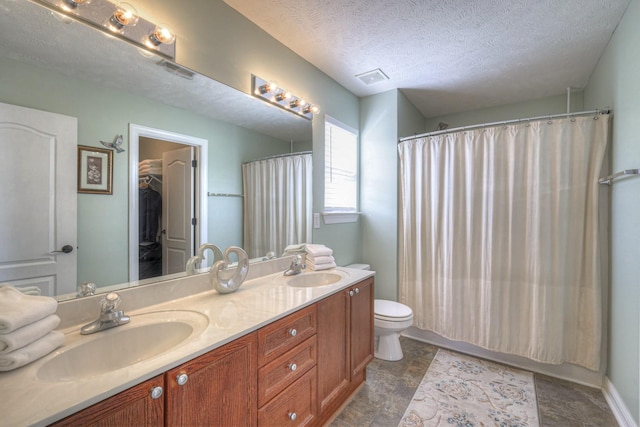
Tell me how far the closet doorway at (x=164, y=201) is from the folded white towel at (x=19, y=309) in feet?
1.19

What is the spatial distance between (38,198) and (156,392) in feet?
2.69

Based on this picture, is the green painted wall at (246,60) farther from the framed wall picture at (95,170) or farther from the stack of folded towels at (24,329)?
the stack of folded towels at (24,329)

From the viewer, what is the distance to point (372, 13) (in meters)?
1.65

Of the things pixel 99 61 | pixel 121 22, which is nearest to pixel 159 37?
pixel 121 22

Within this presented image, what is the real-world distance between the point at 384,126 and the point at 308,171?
1.05 meters

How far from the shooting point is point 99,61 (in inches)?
44.7

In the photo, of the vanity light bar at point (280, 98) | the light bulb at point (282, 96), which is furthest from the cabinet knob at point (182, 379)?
the light bulb at point (282, 96)

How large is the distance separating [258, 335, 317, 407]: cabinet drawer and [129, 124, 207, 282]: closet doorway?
66 centimetres

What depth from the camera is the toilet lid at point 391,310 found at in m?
2.16

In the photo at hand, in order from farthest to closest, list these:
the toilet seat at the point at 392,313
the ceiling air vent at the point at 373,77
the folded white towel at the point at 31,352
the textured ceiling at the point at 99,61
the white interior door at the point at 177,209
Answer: the ceiling air vent at the point at 373,77 → the toilet seat at the point at 392,313 → the white interior door at the point at 177,209 → the textured ceiling at the point at 99,61 → the folded white towel at the point at 31,352

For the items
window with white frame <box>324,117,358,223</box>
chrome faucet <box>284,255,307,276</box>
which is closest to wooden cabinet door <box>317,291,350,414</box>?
chrome faucet <box>284,255,307,276</box>

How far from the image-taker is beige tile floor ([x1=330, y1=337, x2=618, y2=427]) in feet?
5.40

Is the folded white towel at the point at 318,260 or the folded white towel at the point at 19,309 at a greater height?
the folded white towel at the point at 19,309

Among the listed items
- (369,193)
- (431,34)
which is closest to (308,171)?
(369,193)
